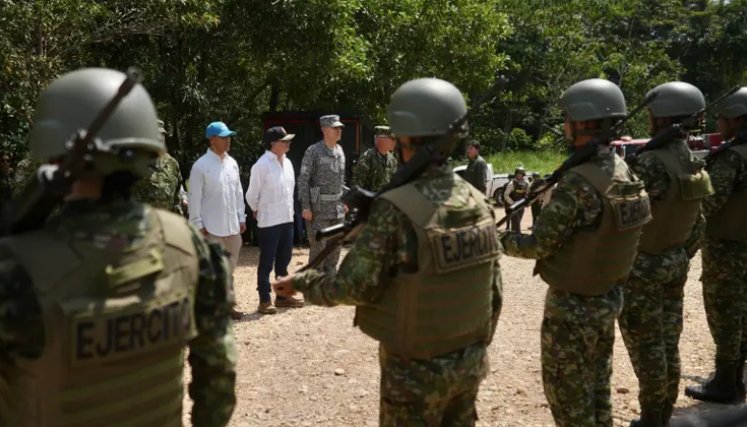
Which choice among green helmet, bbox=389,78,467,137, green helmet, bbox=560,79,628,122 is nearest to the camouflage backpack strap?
green helmet, bbox=389,78,467,137

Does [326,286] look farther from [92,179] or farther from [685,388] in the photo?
[685,388]

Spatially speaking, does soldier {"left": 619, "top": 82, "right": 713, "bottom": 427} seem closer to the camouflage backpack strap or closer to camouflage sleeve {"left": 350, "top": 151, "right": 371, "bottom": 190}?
the camouflage backpack strap

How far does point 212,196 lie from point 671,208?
14.0ft

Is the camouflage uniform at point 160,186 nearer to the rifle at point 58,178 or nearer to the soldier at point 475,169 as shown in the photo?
the rifle at point 58,178

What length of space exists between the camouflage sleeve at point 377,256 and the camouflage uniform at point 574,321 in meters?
1.23

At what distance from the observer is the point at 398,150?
3699 mm

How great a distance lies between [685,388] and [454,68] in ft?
37.5

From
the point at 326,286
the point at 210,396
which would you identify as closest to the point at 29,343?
the point at 210,396

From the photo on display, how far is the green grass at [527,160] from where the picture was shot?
28.8m

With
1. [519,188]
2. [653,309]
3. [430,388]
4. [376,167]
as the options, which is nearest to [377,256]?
[430,388]

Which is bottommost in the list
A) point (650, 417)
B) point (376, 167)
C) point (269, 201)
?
point (650, 417)

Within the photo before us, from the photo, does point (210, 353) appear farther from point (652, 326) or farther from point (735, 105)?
point (735, 105)

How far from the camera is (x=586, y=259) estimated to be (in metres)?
4.31

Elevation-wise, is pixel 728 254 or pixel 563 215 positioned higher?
pixel 563 215
